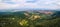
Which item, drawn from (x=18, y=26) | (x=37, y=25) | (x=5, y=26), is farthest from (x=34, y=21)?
(x=5, y=26)

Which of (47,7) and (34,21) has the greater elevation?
(47,7)

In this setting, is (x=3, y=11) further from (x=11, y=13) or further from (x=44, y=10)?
(x=44, y=10)

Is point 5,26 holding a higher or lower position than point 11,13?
lower

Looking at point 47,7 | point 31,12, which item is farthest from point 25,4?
point 47,7

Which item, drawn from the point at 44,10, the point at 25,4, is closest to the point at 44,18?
the point at 44,10

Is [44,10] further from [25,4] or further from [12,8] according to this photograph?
[12,8]
